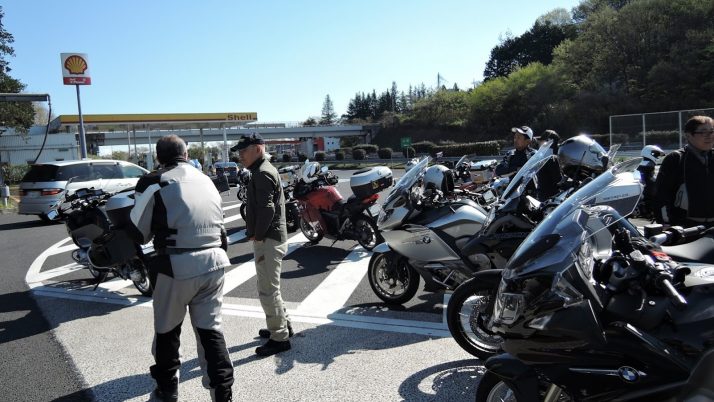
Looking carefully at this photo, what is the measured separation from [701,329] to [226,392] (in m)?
2.72

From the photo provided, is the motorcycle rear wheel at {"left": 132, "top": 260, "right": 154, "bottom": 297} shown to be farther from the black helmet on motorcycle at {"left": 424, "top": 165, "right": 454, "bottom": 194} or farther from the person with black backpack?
the person with black backpack

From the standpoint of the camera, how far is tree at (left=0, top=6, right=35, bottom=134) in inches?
1391

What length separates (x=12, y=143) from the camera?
42438mm

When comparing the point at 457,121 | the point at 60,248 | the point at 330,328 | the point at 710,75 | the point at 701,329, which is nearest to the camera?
the point at 701,329

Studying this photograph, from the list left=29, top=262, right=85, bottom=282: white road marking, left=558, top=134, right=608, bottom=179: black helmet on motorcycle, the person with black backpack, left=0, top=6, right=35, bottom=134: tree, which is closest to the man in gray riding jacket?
left=558, top=134, right=608, bottom=179: black helmet on motorcycle

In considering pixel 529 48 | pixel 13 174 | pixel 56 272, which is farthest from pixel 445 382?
pixel 529 48

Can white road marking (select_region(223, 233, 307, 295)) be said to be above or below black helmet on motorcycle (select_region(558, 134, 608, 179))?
below

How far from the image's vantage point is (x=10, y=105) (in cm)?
3659

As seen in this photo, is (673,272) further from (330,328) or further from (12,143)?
(12,143)

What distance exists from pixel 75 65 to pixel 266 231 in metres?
24.5

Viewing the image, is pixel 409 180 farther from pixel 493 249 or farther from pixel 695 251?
pixel 695 251

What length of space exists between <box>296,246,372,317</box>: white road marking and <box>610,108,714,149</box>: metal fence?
1819 centimetres

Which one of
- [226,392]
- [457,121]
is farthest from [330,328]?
[457,121]

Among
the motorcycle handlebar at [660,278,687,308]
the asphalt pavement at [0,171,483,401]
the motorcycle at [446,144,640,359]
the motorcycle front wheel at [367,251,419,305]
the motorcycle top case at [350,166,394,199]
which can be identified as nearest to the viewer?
the motorcycle handlebar at [660,278,687,308]
